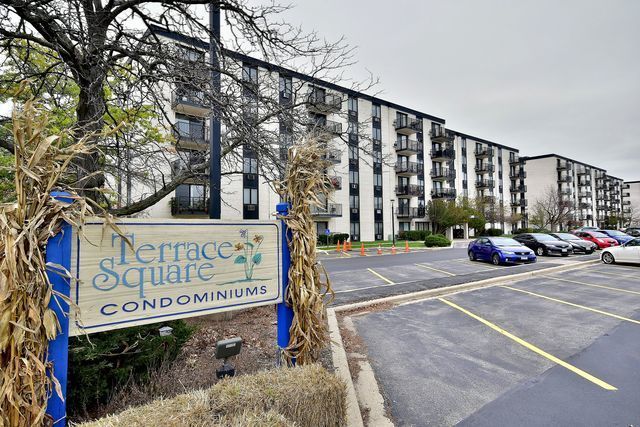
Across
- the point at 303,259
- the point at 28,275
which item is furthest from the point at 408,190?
the point at 28,275

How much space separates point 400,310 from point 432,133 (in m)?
43.0

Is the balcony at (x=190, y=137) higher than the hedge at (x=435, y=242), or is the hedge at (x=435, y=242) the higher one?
the balcony at (x=190, y=137)

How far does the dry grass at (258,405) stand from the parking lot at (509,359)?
1.19 m

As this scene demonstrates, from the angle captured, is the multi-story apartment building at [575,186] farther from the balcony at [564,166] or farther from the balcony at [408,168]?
the balcony at [408,168]

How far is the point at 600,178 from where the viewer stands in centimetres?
8169

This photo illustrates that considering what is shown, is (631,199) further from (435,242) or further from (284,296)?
(284,296)

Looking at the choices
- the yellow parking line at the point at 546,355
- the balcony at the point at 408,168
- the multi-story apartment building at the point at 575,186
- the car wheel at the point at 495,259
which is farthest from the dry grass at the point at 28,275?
the multi-story apartment building at the point at 575,186

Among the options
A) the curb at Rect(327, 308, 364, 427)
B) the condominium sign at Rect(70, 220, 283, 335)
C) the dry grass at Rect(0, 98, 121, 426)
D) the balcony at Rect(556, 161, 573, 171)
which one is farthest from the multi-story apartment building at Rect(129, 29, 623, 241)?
the dry grass at Rect(0, 98, 121, 426)

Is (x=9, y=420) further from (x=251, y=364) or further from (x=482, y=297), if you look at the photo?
(x=482, y=297)

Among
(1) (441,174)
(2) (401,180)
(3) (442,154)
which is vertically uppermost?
(3) (442,154)

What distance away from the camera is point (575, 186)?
237 feet

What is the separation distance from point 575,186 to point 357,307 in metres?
88.4

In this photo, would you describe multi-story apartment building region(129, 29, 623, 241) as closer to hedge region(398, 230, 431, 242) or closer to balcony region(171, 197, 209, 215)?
balcony region(171, 197, 209, 215)

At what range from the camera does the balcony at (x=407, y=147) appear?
4041 centimetres
